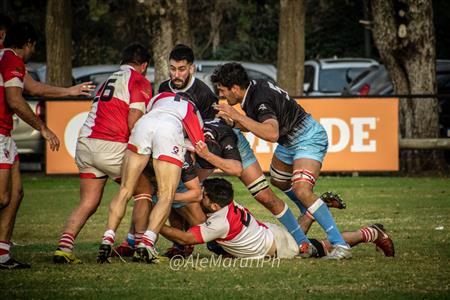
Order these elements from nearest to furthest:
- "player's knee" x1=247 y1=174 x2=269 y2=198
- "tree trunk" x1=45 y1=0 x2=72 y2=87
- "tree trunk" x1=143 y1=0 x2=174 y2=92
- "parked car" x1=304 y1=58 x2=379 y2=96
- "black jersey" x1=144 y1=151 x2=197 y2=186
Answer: "black jersey" x1=144 y1=151 x2=197 y2=186
"player's knee" x1=247 y1=174 x2=269 y2=198
"tree trunk" x1=143 y1=0 x2=174 y2=92
"tree trunk" x1=45 y1=0 x2=72 y2=87
"parked car" x1=304 y1=58 x2=379 y2=96

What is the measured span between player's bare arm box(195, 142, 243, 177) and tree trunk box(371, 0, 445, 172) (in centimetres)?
1212

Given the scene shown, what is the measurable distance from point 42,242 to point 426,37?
12.1 m

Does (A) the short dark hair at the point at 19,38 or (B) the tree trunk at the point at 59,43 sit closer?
(A) the short dark hair at the point at 19,38

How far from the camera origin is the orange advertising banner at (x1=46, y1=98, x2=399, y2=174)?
20844 millimetres

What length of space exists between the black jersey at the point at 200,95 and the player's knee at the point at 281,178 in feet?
2.89

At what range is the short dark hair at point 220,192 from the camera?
35.6 ft

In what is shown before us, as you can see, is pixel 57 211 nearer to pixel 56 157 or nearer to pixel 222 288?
pixel 56 157

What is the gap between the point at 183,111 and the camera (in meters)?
10.9

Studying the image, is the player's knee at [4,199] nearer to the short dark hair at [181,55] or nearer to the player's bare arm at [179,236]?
the player's bare arm at [179,236]

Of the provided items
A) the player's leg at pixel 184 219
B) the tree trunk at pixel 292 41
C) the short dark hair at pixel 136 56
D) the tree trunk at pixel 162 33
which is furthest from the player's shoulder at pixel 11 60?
the tree trunk at pixel 292 41

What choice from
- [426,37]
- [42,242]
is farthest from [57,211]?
[426,37]

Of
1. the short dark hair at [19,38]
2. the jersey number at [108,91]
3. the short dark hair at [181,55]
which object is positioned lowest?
the jersey number at [108,91]

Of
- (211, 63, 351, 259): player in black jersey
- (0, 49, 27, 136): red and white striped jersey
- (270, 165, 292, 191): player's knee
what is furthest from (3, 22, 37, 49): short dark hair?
(270, 165, 292, 191): player's knee

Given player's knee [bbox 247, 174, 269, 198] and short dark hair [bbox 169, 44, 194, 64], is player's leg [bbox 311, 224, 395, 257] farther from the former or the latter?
short dark hair [bbox 169, 44, 194, 64]
